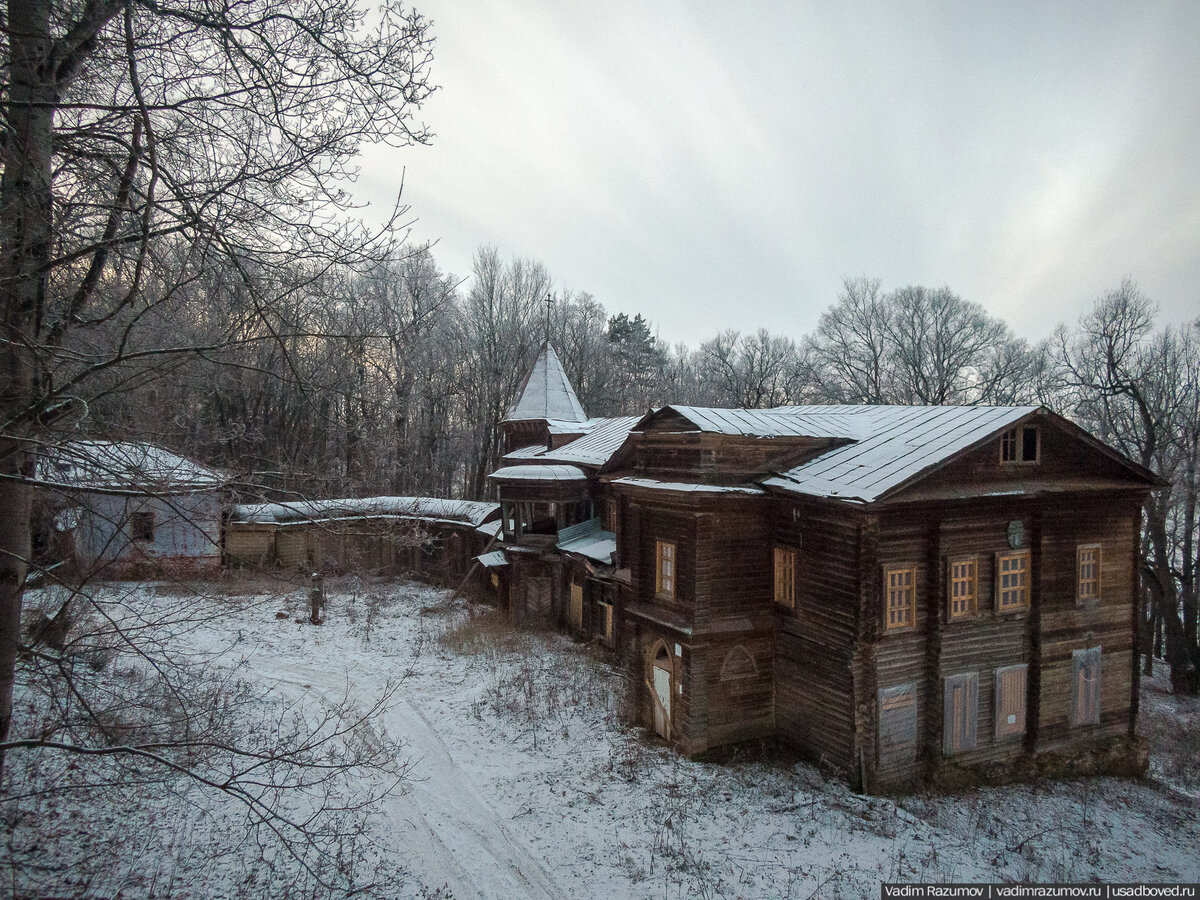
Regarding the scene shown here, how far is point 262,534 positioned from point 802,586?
2529 centimetres

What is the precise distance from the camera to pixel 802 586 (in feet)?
45.0

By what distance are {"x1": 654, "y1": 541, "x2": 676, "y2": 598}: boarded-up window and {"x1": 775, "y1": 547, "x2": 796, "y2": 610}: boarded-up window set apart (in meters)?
2.23

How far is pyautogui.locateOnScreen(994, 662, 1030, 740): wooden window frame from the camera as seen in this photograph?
13688mm

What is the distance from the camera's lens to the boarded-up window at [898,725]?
12.7m

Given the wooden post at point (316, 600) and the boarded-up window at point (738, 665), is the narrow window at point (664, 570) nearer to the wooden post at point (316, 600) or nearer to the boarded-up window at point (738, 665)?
the boarded-up window at point (738, 665)

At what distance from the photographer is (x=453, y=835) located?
10547mm

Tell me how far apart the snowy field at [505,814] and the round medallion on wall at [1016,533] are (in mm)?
4892

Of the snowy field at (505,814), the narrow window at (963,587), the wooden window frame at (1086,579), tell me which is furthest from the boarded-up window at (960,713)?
the wooden window frame at (1086,579)

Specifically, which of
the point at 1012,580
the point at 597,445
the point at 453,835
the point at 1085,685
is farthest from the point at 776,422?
the point at 453,835

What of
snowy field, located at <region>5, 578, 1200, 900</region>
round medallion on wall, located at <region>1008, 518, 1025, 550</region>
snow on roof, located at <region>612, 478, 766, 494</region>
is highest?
snow on roof, located at <region>612, 478, 766, 494</region>

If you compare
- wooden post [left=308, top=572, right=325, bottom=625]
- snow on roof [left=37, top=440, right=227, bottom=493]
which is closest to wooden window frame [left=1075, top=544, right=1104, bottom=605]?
snow on roof [left=37, top=440, right=227, bottom=493]

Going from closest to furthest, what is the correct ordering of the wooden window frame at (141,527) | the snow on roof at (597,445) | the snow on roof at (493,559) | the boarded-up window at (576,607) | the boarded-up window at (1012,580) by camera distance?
the wooden window frame at (141,527), the boarded-up window at (1012,580), the boarded-up window at (576,607), the snow on roof at (597,445), the snow on roof at (493,559)

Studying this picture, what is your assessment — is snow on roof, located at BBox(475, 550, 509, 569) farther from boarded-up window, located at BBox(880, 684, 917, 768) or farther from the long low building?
boarded-up window, located at BBox(880, 684, 917, 768)

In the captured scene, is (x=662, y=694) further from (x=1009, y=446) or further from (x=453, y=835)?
(x=1009, y=446)
